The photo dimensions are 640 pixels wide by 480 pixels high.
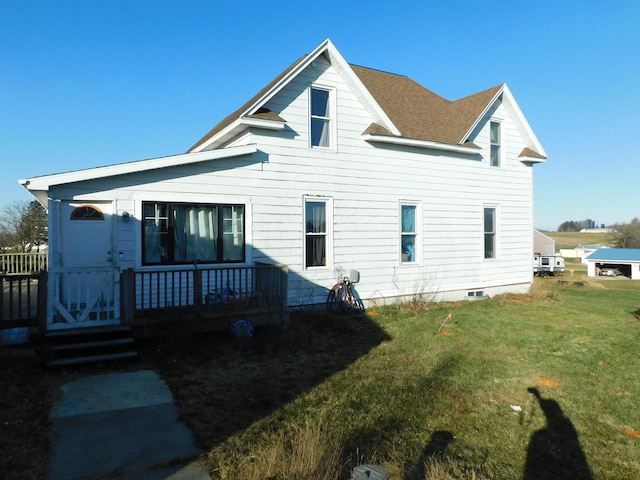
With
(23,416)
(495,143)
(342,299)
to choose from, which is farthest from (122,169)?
(495,143)

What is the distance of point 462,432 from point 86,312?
19.3 feet

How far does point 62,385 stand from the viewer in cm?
578

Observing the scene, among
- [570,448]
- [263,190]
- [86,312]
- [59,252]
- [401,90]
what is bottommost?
[570,448]

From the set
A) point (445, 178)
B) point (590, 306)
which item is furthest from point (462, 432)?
point (590, 306)

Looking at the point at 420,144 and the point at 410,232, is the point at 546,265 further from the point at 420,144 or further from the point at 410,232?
the point at 420,144

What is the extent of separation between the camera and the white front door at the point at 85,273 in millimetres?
7133

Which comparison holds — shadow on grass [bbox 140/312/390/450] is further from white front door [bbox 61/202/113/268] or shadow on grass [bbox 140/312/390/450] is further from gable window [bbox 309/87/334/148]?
gable window [bbox 309/87/334/148]

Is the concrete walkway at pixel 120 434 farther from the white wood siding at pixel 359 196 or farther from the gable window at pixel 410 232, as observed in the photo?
the gable window at pixel 410 232

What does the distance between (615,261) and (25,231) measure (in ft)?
189

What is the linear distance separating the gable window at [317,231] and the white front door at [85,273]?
4460 millimetres

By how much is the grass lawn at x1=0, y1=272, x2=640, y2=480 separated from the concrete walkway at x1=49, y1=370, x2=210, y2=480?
187 mm

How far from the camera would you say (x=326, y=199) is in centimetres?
1121

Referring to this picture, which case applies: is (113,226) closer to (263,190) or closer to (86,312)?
(86,312)

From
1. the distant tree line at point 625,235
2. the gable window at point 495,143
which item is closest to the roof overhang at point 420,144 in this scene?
the gable window at point 495,143
